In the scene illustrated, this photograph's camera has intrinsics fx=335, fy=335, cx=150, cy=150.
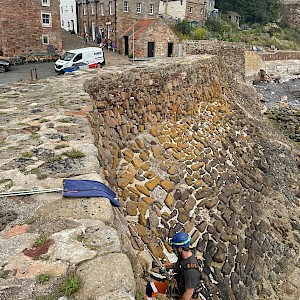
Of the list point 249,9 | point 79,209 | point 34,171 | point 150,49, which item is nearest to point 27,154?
point 34,171

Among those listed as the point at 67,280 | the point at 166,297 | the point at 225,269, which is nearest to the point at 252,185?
the point at 225,269

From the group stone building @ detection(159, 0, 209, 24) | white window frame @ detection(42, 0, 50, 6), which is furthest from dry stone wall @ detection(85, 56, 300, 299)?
stone building @ detection(159, 0, 209, 24)

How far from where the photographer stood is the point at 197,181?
9.31 meters

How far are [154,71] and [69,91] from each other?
4.06 metres

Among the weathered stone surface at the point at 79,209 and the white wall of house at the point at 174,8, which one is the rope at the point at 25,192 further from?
the white wall of house at the point at 174,8

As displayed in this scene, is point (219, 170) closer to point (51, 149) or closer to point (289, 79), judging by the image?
point (51, 149)

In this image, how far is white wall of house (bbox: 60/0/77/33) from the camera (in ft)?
137

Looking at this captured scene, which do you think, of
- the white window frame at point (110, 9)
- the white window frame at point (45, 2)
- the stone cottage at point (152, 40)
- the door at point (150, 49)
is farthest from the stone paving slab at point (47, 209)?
the white window frame at point (110, 9)

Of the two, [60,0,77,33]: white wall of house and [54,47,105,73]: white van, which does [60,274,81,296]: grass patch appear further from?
[60,0,77,33]: white wall of house

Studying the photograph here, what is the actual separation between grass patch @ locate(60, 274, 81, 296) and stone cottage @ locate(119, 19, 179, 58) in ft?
88.5

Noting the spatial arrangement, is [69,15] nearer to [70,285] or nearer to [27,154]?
[27,154]

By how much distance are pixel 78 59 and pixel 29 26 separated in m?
8.59

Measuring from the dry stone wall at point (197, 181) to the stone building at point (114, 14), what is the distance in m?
19.8

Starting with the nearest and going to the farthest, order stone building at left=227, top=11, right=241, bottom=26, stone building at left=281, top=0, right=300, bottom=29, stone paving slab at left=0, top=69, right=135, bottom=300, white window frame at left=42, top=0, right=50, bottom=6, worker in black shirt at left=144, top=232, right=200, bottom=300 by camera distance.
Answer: stone paving slab at left=0, top=69, right=135, bottom=300
worker in black shirt at left=144, top=232, right=200, bottom=300
white window frame at left=42, top=0, right=50, bottom=6
stone building at left=227, top=11, right=241, bottom=26
stone building at left=281, top=0, right=300, bottom=29
